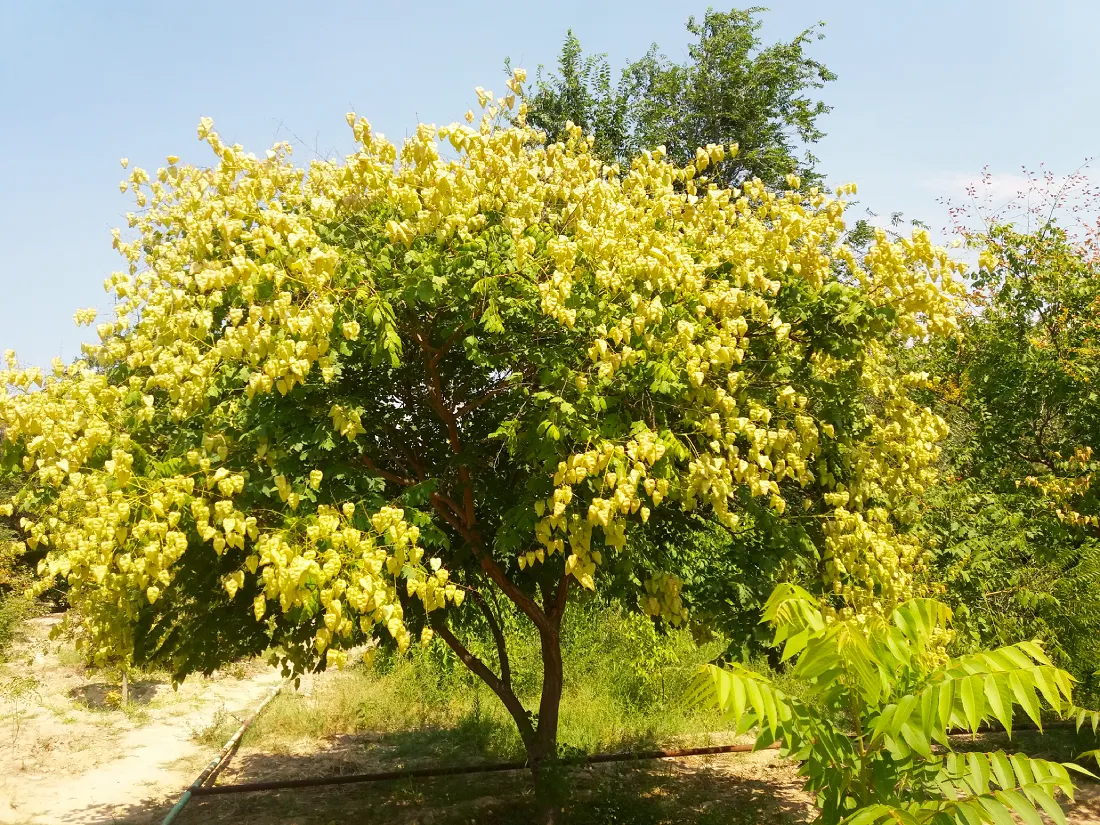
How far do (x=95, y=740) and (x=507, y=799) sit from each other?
21.7ft

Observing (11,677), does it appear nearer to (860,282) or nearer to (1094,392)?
(860,282)

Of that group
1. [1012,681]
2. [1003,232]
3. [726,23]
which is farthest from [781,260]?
[726,23]

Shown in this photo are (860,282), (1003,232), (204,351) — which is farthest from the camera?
(1003,232)

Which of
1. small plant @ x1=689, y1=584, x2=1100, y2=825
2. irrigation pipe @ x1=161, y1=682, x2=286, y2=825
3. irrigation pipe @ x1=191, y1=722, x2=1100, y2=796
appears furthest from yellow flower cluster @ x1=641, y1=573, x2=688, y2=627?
irrigation pipe @ x1=161, y1=682, x2=286, y2=825

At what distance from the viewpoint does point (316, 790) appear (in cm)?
934

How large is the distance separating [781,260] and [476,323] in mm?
2019

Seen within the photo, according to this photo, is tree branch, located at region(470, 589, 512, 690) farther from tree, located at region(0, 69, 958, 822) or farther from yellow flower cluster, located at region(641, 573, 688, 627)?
yellow flower cluster, located at region(641, 573, 688, 627)

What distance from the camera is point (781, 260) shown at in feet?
18.2

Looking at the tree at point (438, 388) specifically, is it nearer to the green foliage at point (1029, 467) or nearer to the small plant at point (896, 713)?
the small plant at point (896, 713)

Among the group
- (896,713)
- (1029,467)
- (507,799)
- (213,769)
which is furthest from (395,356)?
(1029,467)

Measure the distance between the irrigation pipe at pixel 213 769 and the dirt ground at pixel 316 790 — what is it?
0.11m

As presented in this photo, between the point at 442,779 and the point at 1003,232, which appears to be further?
the point at 1003,232

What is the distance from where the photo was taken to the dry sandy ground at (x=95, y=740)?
923 cm

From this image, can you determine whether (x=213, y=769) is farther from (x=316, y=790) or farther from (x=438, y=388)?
(x=438, y=388)
